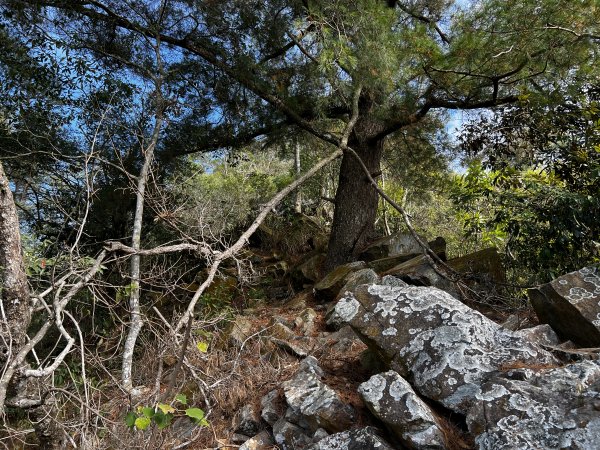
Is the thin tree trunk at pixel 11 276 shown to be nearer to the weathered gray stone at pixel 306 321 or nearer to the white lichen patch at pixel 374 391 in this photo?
the white lichen patch at pixel 374 391

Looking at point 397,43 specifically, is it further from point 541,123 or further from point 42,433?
point 42,433

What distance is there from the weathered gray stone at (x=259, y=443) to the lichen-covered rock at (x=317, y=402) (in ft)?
0.92

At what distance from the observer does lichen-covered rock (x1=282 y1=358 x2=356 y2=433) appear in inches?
104

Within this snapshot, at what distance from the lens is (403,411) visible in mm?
2291

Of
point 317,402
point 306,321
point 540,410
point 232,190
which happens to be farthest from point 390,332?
point 232,190

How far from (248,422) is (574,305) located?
2.27 metres

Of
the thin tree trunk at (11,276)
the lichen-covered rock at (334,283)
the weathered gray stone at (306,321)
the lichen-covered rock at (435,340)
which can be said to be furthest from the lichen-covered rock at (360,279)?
the thin tree trunk at (11,276)

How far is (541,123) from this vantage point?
4.71m

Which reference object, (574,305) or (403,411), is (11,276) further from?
(574,305)

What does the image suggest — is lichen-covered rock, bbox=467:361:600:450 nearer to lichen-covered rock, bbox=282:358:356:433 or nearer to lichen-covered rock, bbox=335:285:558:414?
lichen-covered rock, bbox=335:285:558:414

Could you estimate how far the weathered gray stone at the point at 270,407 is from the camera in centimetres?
309

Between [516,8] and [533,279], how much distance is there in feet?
8.72

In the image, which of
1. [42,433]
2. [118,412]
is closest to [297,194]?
[118,412]

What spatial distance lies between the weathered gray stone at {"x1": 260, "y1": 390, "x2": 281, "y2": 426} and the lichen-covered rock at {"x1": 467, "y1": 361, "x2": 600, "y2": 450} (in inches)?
55.1
